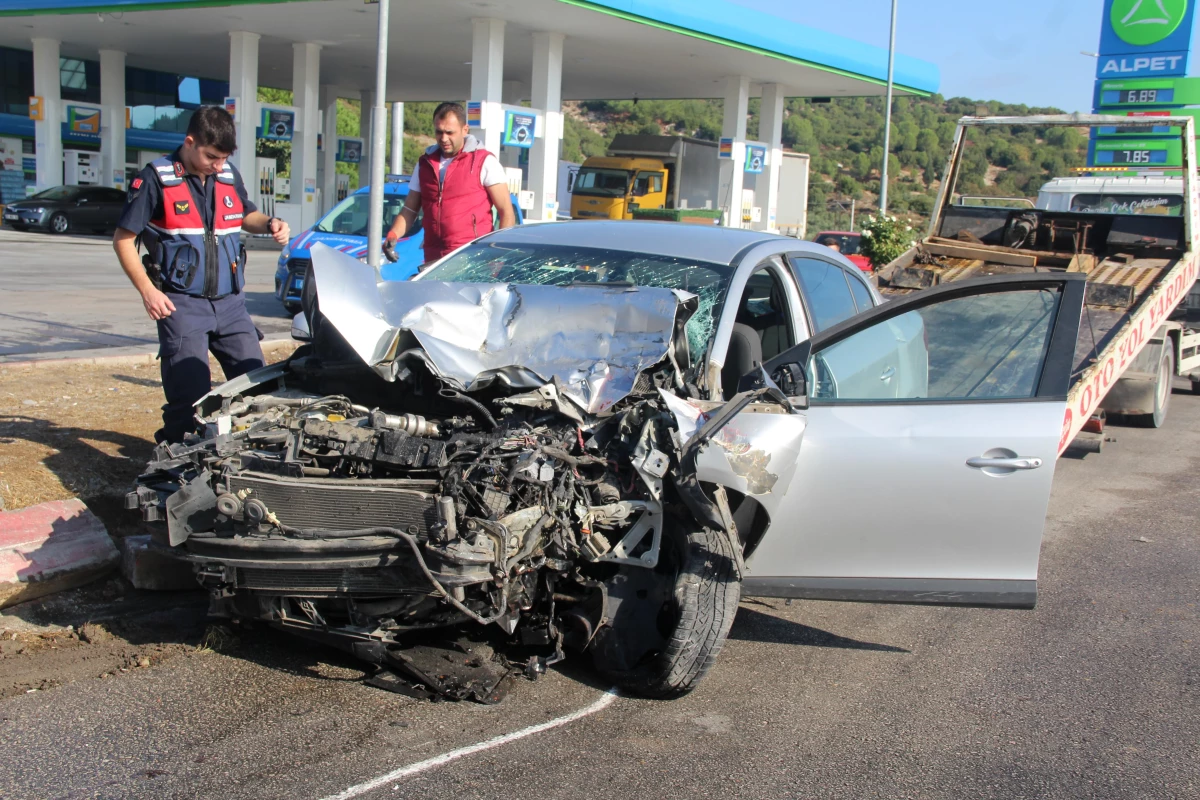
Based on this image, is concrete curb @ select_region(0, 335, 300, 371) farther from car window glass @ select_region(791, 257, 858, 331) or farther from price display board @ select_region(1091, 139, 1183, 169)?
price display board @ select_region(1091, 139, 1183, 169)

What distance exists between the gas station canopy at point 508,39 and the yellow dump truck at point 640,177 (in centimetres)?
223

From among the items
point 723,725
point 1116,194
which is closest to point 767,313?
point 723,725

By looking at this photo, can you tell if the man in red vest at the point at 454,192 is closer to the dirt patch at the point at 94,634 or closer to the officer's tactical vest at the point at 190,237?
the officer's tactical vest at the point at 190,237

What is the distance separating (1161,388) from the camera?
10.2 metres

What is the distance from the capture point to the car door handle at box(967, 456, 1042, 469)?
416 centimetres

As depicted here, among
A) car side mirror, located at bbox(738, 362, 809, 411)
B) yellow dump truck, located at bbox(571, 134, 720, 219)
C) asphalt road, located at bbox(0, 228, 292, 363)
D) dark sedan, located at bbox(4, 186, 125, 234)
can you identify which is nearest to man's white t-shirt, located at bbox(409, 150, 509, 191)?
car side mirror, located at bbox(738, 362, 809, 411)

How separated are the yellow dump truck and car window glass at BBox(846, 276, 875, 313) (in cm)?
2364

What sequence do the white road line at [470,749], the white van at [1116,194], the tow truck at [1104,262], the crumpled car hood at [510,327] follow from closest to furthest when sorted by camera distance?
the white road line at [470,749]
the crumpled car hood at [510,327]
the tow truck at [1104,262]
the white van at [1116,194]

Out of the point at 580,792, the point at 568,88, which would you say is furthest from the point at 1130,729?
the point at 568,88

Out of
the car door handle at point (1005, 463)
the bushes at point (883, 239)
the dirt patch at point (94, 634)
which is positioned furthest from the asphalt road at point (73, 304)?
the bushes at point (883, 239)

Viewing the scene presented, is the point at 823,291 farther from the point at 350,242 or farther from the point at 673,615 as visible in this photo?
the point at 350,242

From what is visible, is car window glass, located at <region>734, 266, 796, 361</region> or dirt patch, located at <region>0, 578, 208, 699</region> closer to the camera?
dirt patch, located at <region>0, 578, 208, 699</region>

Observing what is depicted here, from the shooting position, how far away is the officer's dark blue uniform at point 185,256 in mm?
5250

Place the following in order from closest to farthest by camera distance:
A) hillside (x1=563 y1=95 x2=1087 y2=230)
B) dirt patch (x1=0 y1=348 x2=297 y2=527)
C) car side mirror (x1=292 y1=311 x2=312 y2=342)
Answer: car side mirror (x1=292 y1=311 x2=312 y2=342)
dirt patch (x1=0 y1=348 x2=297 y2=527)
hillside (x1=563 y1=95 x2=1087 y2=230)
